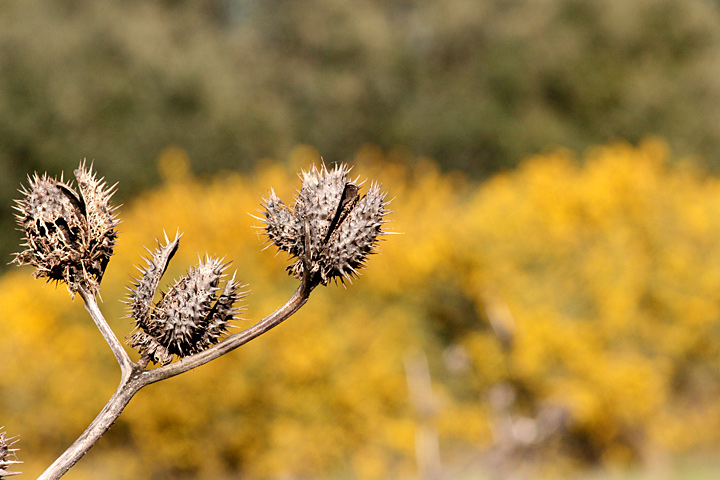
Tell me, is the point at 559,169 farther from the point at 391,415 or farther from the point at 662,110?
the point at 662,110

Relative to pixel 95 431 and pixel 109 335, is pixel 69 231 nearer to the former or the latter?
pixel 109 335

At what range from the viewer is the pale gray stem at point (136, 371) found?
80cm

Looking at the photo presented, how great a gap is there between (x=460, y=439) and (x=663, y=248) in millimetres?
3560

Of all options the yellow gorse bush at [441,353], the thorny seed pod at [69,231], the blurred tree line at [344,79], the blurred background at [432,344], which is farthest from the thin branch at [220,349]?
the blurred tree line at [344,79]

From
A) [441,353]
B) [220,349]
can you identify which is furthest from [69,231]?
[441,353]

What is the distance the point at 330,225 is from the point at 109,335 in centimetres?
28

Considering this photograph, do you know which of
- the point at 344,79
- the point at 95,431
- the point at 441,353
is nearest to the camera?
the point at 95,431

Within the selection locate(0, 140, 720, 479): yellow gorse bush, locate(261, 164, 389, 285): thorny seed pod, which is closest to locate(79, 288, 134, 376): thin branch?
locate(261, 164, 389, 285): thorny seed pod

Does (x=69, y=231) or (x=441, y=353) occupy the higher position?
(x=441, y=353)

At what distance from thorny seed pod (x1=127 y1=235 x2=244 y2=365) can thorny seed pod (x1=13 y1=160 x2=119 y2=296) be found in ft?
0.20

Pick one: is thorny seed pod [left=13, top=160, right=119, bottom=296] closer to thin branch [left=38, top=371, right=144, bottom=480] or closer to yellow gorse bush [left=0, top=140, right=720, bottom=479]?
thin branch [left=38, top=371, right=144, bottom=480]

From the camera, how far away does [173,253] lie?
3.21 ft

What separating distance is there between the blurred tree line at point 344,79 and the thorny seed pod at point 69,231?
15266 millimetres

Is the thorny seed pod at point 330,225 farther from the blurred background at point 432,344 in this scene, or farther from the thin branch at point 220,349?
the blurred background at point 432,344
